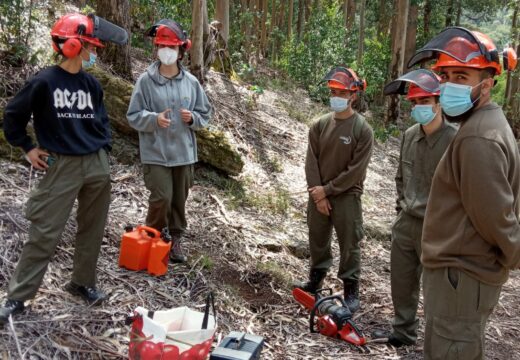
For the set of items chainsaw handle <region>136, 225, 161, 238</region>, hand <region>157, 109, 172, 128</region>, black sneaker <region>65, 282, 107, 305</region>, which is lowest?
black sneaker <region>65, 282, 107, 305</region>

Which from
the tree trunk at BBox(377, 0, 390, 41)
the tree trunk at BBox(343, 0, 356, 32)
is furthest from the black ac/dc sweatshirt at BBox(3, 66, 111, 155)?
the tree trunk at BBox(343, 0, 356, 32)

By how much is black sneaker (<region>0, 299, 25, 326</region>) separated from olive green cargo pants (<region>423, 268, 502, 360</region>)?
2838 millimetres

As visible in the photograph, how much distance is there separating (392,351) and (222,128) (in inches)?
210

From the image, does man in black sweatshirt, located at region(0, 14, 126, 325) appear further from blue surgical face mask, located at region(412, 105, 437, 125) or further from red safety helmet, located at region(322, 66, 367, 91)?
blue surgical face mask, located at region(412, 105, 437, 125)

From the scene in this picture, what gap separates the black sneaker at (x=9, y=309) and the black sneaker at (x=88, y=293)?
0.53 m

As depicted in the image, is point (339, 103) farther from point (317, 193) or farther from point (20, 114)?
point (20, 114)

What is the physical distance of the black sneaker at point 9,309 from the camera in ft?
12.1

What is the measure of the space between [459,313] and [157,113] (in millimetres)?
3261

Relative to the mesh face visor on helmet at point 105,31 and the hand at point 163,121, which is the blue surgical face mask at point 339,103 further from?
the mesh face visor on helmet at point 105,31

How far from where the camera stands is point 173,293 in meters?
4.85

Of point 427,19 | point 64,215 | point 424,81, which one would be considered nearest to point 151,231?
point 64,215

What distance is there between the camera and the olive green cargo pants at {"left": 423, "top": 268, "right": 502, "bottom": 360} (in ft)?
9.65

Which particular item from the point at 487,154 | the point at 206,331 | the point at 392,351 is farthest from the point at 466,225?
the point at 392,351

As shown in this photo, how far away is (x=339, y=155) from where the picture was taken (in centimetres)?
545
